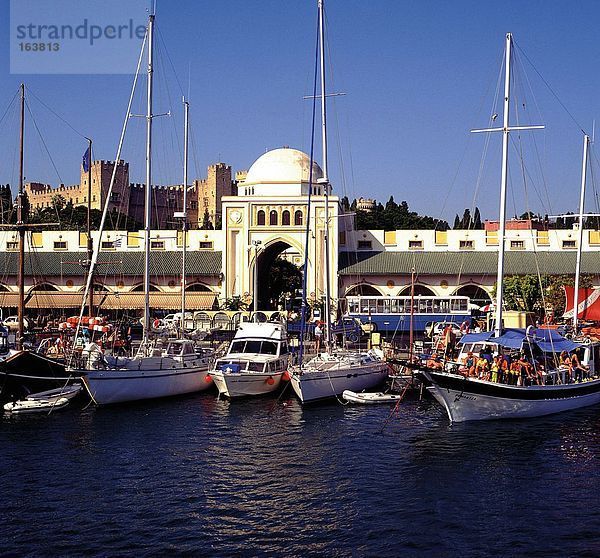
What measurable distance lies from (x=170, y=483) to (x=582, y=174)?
30597 millimetres

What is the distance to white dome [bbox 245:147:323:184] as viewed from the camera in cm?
7394

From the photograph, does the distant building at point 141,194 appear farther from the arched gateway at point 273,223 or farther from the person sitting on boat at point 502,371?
the person sitting on boat at point 502,371

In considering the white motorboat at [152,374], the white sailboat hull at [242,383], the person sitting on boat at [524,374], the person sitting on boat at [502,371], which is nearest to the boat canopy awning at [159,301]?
the white motorboat at [152,374]

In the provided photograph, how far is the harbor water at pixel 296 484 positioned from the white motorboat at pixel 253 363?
7.91ft

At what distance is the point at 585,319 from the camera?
1854 inches

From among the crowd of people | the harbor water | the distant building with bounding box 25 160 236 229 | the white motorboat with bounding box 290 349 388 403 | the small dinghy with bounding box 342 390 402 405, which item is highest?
the distant building with bounding box 25 160 236 229

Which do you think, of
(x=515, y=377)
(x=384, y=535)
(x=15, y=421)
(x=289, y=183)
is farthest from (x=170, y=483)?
(x=289, y=183)

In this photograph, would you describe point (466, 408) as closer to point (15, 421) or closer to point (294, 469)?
point (294, 469)

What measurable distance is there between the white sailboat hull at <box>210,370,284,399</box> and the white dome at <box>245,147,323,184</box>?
38.1 meters

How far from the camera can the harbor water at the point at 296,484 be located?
19344 mm

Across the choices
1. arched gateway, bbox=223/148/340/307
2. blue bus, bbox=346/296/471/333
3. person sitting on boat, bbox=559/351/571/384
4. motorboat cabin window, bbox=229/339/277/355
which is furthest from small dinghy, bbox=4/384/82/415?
arched gateway, bbox=223/148/340/307

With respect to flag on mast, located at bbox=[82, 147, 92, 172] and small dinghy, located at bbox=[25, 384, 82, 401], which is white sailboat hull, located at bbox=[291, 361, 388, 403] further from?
flag on mast, located at bbox=[82, 147, 92, 172]

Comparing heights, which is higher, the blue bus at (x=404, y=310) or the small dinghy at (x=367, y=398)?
the blue bus at (x=404, y=310)

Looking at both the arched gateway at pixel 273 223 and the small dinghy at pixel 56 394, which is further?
the arched gateway at pixel 273 223
